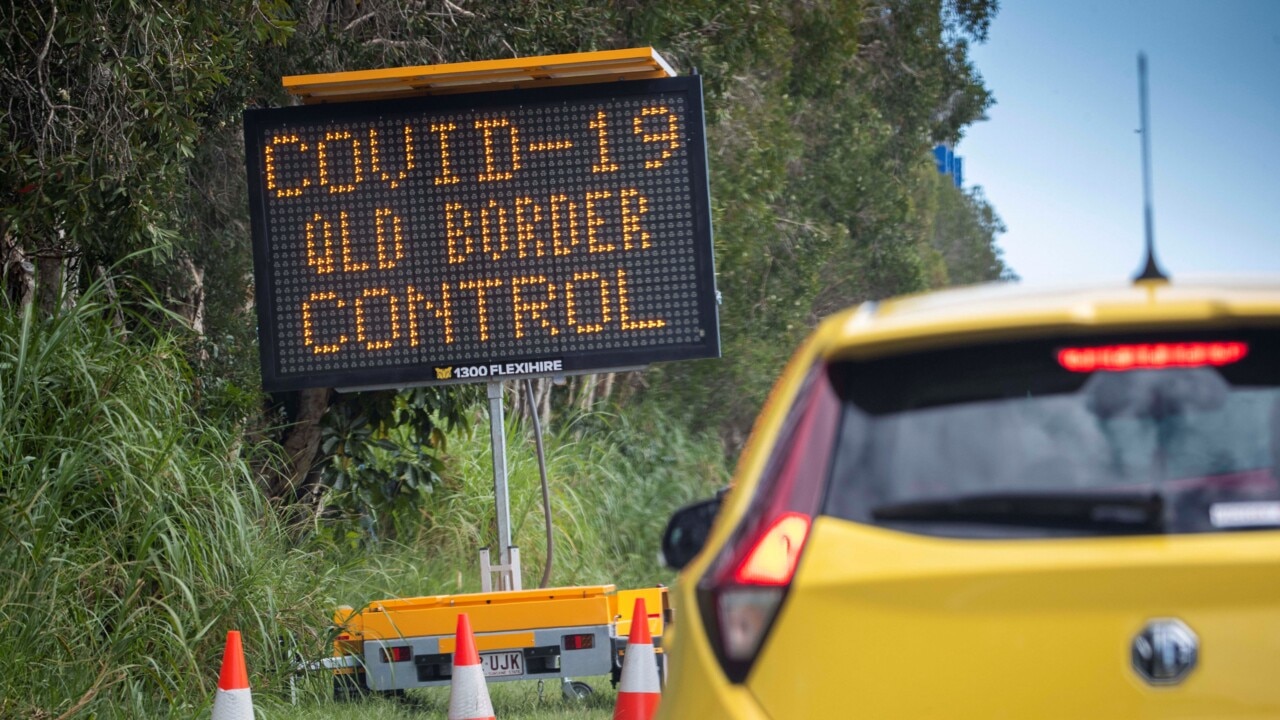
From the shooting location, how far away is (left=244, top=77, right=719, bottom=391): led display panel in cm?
1024

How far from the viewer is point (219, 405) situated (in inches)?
448

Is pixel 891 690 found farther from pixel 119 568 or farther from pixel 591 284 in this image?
pixel 591 284

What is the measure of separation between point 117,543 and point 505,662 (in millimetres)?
1967

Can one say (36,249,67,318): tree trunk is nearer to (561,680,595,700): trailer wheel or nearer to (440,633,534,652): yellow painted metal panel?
(440,633,534,652): yellow painted metal panel

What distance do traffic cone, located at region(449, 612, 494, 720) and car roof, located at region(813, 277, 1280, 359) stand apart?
13.8ft

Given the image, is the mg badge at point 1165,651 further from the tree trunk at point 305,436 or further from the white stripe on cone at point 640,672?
the tree trunk at point 305,436

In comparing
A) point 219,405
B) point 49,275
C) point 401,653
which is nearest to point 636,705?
point 401,653

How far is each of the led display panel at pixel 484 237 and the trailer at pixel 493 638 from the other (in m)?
1.49

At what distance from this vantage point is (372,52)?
13688 mm

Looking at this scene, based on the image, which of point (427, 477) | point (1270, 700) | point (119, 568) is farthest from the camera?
point (427, 477)

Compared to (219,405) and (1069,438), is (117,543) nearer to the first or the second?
(219,405)

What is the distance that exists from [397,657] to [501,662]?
0.53 m

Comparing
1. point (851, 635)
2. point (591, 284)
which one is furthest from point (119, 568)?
point (851, 635)

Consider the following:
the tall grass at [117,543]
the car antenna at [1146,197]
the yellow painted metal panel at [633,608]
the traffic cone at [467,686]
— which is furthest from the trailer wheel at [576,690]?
the car antenna at [1146,197]
